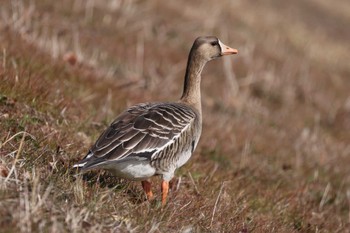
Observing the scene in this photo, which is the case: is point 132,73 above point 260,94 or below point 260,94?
above

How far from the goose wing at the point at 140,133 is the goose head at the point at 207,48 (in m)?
1.27

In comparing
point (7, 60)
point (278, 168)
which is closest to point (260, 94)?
point (278, 168)

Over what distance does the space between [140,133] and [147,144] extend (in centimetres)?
14

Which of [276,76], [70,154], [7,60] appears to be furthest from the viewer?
[276,76]

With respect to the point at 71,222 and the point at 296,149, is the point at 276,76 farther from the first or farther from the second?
the point at 71,222

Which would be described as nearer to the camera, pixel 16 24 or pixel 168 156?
pixel 168 156

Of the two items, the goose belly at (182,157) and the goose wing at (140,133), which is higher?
the goose wing at (140,133)

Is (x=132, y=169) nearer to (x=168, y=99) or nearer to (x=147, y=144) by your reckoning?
(x=147, y=144)

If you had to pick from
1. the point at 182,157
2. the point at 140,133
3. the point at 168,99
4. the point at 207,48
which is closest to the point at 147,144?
the point at 140,133

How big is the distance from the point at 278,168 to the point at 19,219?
647cm

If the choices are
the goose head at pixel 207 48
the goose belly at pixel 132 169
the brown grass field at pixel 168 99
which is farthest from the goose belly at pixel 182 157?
the goose head at pixel 207 48

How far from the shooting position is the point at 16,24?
10.7 metres

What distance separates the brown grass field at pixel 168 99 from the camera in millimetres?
5180

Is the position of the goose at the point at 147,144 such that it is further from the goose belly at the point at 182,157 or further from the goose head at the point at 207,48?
the goose head at the point at 207,48
